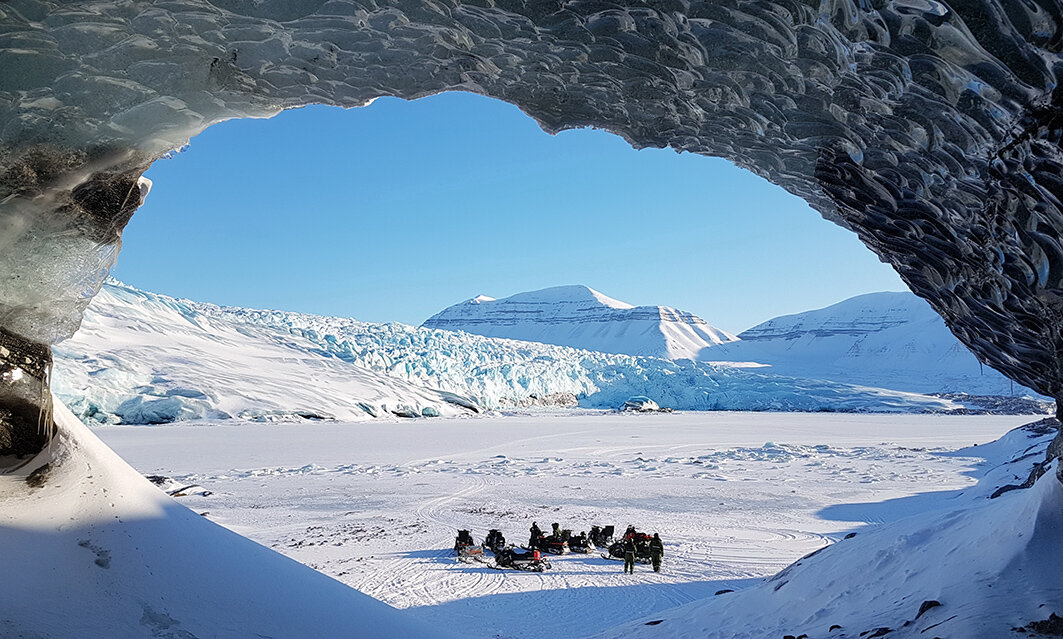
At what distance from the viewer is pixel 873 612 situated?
4035mm

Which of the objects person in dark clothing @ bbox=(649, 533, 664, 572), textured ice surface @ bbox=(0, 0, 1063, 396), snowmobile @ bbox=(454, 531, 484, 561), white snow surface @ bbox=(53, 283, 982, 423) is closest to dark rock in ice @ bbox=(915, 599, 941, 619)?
textured ice surface @ bbox=(0, 0, 1063, 396)

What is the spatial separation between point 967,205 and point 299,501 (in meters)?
11.2

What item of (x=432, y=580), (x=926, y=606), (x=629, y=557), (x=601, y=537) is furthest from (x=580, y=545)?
(x=926, y=606)

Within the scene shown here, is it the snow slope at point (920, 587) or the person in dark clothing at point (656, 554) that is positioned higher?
the snow slope at point (920, 587)

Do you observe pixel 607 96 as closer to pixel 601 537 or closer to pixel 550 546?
pixel 550 546

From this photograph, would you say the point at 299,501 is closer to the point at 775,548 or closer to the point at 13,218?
the point at 775,548

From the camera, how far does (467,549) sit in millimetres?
7617

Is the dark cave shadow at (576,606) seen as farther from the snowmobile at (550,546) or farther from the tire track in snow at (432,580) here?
the snowmobile at (550,546)

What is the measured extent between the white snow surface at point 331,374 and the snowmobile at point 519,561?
2210 centimetres

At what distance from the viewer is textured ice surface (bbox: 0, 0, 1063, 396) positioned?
234 centimetres

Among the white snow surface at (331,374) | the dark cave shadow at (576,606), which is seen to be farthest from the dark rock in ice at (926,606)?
the white snow surface at (331,374)

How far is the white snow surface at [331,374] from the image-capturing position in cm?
2639

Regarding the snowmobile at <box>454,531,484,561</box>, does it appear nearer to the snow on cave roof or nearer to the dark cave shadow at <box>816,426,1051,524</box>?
the dark cave shadow at <box>816,426,1051,524</box>

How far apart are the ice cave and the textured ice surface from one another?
0.01 m
